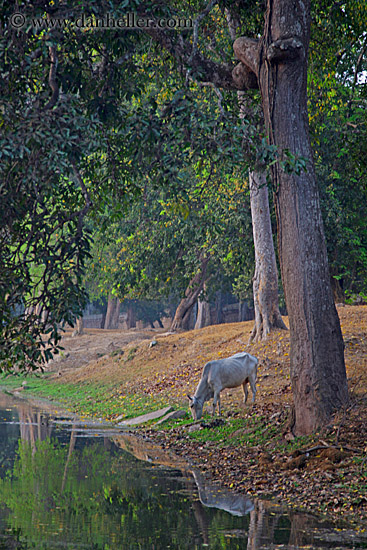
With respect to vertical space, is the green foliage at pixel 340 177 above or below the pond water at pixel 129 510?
above

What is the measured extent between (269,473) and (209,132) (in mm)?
5755

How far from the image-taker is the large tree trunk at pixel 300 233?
11.5 metres

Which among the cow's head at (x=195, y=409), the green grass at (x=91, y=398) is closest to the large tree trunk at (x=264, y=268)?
the green grass at (x=91, y=398)

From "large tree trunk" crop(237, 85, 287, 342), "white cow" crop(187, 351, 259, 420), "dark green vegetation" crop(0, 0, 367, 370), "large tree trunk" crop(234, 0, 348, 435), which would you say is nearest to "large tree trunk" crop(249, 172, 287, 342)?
"large tree trunk" crop(237, 85, 287, 342)

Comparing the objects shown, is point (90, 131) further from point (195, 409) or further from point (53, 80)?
point (195, 409)

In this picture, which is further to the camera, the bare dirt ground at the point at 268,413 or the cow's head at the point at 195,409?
the cow's head at the point at 195,409

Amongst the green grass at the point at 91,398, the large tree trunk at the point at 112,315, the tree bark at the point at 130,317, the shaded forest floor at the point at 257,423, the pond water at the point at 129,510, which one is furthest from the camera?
the tree bark at the point at 130,317

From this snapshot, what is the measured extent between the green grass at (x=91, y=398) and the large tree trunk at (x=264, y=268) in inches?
208

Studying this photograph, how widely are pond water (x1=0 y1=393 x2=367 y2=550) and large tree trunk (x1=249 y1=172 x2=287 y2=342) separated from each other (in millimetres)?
11027

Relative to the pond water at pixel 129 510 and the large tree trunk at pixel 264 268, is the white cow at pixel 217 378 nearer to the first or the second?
the pond water at pixel 129 510

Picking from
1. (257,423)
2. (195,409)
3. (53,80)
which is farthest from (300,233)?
(195,409)

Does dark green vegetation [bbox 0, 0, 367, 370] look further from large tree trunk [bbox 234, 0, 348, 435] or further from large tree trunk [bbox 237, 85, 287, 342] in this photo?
large tree trunk [bbox 237, 85, 287, 342]

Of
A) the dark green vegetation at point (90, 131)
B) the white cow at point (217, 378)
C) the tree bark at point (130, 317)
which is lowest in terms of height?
the white cow at point (217, 378)

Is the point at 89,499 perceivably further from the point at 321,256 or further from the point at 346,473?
the point at 321,256
